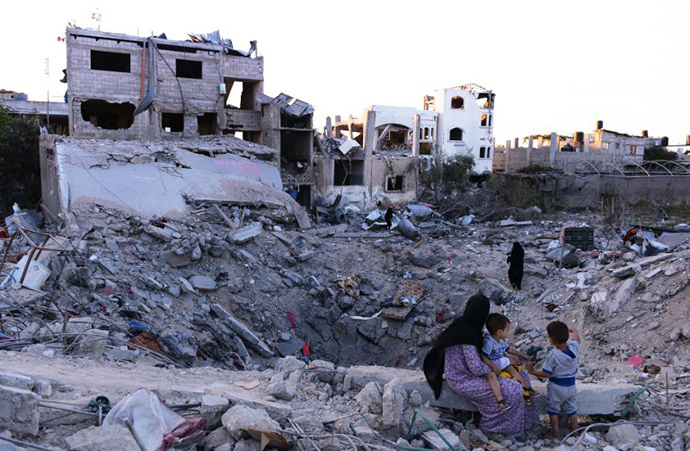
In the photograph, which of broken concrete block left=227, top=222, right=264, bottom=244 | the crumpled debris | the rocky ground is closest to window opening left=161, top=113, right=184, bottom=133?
the rocky ground

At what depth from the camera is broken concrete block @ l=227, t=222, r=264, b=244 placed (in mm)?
12047

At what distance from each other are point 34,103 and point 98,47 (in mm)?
12937

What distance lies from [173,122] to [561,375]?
2189cm

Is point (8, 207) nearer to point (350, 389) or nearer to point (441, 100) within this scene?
point (350, 389)

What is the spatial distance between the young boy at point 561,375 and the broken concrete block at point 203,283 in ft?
23.7

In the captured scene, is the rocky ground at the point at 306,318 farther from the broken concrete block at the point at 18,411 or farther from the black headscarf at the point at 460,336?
the black headscarf at the point at 460,336

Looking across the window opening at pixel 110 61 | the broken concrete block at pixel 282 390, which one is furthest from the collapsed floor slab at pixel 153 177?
the broken concrete block at pixel 282 390

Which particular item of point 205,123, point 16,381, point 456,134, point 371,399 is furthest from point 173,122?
point 371,399

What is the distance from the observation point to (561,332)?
4035 mm

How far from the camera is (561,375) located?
13.2ft

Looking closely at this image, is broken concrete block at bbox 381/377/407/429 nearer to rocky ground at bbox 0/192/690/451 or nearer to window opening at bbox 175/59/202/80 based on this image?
rocky ground at bbox 0/192/690/451

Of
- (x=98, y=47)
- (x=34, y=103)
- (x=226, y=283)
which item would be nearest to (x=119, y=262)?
(x=226, y=283)

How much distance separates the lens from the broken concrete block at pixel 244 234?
39.5 ft

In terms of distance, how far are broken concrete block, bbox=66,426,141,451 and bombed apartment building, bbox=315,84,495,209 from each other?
64.6ft
